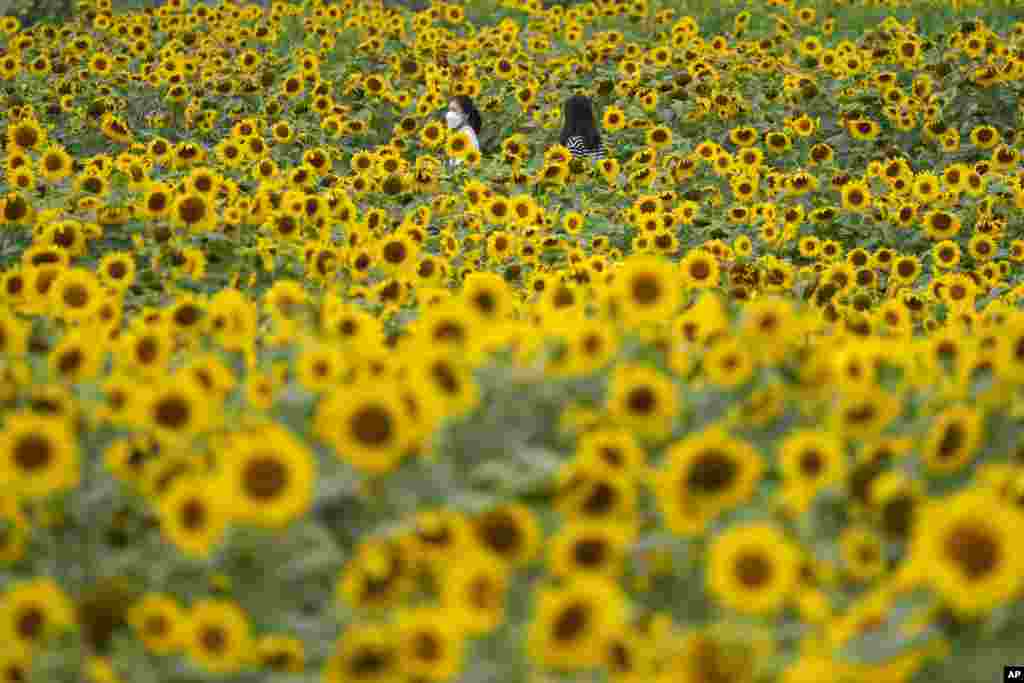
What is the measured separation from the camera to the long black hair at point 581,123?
31.9ft

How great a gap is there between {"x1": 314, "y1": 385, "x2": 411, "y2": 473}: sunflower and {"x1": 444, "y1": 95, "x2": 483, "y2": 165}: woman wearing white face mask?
25.9 feet

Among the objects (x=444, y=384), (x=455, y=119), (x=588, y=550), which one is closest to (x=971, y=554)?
(x=588, y=550)

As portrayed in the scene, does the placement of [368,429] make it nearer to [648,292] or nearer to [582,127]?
[648,292]

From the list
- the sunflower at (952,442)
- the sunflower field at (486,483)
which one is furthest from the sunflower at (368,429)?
the sunflower at (952,442)

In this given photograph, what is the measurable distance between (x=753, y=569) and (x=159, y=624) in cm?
129

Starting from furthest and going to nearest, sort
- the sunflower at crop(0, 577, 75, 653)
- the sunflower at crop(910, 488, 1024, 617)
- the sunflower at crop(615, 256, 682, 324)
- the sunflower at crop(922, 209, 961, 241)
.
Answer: the sunflower at crop(922, 209, 961, 241)
the sunflower at crop(615, 256, 682, 324)
the sunflower at crop(0, 577, 75, 653)
the sunflower at crop(910, 488, 1024, 617)

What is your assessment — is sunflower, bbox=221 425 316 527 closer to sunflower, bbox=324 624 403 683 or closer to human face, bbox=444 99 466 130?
sunflower, bbox=324 624 403 683

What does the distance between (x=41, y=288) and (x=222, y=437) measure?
1.72m

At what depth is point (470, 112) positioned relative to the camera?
34.4 feet

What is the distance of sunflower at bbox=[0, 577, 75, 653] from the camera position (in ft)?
7.32

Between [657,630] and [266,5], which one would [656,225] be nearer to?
[657,630]

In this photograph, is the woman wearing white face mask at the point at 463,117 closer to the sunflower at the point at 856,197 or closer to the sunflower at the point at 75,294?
the sunflower at the point at 856,197

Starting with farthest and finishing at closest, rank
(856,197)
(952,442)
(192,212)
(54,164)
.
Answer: (856,197) → (54,164) → (192,212) → (952,442)

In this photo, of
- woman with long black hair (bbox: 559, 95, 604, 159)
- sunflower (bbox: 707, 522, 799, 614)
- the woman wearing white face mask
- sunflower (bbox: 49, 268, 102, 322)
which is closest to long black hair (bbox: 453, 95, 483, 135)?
the woman wearing white face mask
